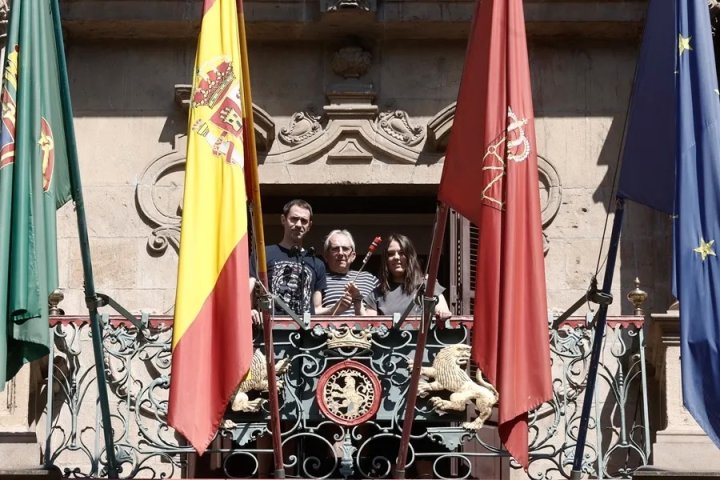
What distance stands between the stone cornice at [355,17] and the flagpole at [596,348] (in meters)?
3.56

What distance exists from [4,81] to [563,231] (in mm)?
5227

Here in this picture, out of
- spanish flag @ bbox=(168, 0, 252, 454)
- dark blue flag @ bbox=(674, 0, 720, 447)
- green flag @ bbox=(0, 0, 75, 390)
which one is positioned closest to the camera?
dark blue flag @ bbox=(674, 0, 720, 447)

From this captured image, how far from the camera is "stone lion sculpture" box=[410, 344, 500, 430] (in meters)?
17.1

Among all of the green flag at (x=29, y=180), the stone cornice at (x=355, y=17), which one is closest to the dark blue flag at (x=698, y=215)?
the stone cornice at (x=355, y=17)

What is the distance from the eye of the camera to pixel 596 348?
16.3 m

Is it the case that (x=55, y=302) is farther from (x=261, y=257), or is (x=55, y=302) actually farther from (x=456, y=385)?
(x=456, y=385)

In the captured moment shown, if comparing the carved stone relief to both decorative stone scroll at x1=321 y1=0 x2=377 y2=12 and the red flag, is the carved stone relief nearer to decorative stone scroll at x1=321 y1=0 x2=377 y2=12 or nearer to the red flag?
decorative stone scroll at x1=321 y1=0 x2=377 y2=12

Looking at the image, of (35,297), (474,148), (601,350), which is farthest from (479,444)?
(35,297)

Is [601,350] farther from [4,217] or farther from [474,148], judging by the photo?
[4,217]

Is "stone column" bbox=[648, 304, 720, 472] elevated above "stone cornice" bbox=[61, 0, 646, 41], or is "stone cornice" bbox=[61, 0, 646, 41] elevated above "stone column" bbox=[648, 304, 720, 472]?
"stone cornice" bbox=[61, 0, 646, 41]

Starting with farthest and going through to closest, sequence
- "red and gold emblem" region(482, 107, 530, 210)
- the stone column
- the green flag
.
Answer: the stone column, "red and gold emblem" region(482, 107, 530, 210), the green flag

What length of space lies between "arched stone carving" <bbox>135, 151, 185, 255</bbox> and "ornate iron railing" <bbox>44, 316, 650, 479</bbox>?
1.46 m

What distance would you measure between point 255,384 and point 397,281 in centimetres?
134

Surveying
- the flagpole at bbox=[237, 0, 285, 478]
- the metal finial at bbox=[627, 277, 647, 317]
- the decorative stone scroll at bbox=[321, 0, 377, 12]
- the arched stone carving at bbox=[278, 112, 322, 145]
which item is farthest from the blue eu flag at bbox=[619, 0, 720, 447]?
the arched stone carving at bbox=[278, 112, 322, 145]
